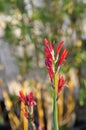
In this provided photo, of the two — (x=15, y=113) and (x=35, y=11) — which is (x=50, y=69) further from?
(x=15, y=113)

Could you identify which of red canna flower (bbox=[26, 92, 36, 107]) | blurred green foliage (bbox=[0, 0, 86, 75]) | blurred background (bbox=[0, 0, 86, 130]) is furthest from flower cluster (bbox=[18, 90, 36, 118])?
blurred green foliage (bbox=[0, 0, 86, 75])

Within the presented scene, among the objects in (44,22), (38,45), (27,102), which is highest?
(27,102)

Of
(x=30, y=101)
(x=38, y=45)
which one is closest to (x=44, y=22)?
(x=38, y=45)

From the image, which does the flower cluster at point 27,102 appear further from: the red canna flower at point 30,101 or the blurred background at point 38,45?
the blurred background at point 38,45

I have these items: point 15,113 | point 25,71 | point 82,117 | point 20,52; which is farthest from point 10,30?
point 82,117

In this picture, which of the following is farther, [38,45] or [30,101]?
[38,45]

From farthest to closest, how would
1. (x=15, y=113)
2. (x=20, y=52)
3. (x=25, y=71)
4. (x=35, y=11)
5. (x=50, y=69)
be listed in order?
(x=20, y=52)
(x=15, y=113)
(x=25, y=71)
(x=35, y=11)
(x=50, y=69)

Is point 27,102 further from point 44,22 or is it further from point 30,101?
point 44,22

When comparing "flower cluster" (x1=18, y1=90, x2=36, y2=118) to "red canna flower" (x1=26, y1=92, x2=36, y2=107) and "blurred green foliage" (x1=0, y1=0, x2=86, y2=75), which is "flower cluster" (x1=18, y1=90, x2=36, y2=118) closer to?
"red canna flower" (x1=26, y1=92, x2=36, y2=107)

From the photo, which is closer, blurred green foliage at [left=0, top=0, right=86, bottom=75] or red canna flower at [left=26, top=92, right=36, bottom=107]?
red canna flower at [left=26, top=92, right=36, bottom=107]
